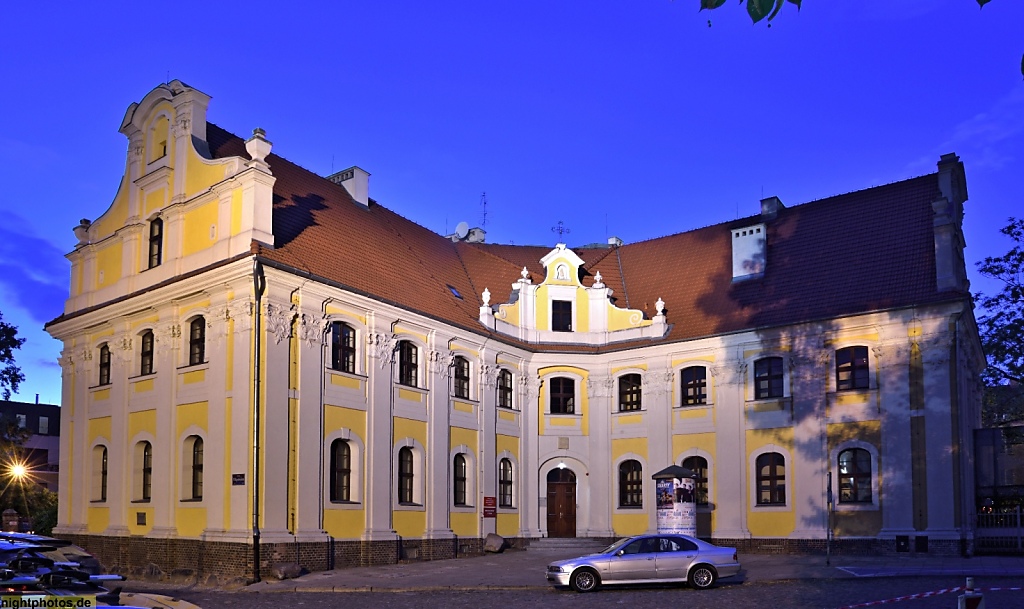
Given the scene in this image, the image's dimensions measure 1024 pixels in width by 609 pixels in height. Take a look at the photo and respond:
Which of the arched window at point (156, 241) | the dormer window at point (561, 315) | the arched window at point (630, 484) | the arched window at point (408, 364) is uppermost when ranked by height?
the arched window at point (156, 241)

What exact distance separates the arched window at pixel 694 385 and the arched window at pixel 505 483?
6584 mm

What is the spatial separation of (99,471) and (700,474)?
19.3 metres

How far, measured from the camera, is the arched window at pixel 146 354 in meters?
28.1

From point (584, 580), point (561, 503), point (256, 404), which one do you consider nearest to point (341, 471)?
point (256, 404)

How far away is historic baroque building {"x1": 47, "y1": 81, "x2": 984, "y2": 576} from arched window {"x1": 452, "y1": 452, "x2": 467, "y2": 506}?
0.32ft

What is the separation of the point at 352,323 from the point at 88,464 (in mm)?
9690

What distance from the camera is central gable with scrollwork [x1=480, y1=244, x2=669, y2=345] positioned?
34.9 m

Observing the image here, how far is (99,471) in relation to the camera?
2942cm

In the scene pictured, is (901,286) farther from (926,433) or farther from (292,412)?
(292,412)

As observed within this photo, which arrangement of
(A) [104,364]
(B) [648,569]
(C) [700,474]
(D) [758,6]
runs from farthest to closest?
1. (C) [700,474]
2. (A) [104,364]
3. (B) [648,569]
4. (D) [758,6]

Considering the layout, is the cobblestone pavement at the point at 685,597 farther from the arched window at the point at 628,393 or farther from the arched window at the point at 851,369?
the arched window at the point at 628,393

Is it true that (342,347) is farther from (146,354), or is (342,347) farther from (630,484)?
(630,484)

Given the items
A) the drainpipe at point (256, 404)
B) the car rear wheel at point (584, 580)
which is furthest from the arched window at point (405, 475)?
the car rear wheel at point (584, 580)

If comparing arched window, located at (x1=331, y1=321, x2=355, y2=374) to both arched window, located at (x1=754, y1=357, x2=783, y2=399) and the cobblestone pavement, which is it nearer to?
the cobblestone pavement
